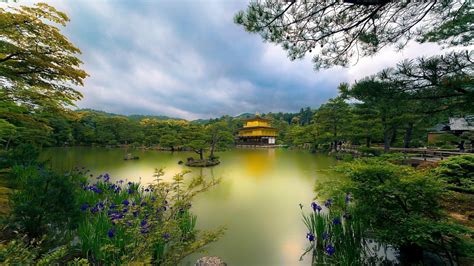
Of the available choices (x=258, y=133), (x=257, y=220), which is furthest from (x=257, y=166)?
(x=258, y=133)

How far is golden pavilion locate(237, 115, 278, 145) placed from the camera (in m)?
26.9

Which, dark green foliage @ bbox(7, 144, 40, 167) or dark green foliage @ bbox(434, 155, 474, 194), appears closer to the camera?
dark green foliage @ bbox(434, 155, 474, 194)

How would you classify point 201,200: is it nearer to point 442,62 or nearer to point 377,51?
point 377,51

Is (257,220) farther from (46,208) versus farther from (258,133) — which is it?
(258,133)

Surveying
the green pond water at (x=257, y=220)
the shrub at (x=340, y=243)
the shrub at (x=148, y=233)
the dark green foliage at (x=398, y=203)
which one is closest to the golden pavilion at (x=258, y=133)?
the green pond water at (x=257, y=220)

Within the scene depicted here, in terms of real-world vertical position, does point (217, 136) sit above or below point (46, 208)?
above

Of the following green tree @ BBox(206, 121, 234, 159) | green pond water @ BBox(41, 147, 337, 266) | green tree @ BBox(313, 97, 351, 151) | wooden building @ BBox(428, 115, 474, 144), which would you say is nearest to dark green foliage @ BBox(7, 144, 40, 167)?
green pond water @ BBox(41, 147, 337, 266)

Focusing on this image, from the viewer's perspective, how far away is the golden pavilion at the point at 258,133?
2689 cm

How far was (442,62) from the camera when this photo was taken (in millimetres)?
1772

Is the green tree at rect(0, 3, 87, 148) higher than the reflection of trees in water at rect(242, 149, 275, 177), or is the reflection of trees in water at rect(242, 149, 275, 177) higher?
Result: the green tree at rect(0, 3, 87, 148)

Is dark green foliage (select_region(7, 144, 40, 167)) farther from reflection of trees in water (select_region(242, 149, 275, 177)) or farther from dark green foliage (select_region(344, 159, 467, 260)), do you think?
dark green foliage (select_region(344, 159, 467, 260))

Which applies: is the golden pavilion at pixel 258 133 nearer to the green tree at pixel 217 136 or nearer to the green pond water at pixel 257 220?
the green tree at pixel 217 136

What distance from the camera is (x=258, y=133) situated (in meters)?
26.9

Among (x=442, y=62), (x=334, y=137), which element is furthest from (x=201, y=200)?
(x=334, y=137)
